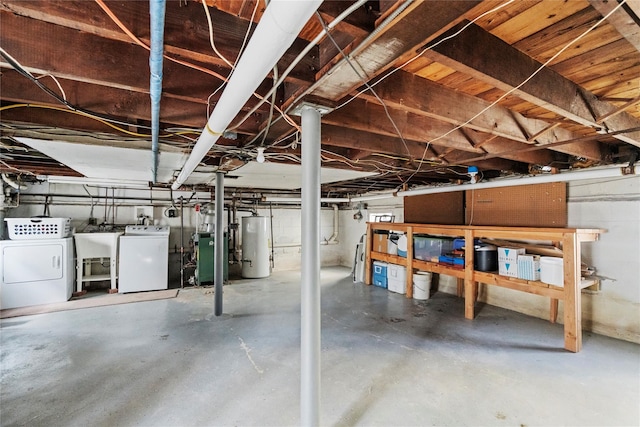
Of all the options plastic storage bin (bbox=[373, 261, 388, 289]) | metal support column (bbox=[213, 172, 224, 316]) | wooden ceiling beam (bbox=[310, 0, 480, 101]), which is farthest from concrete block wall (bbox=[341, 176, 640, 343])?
metal support column (bbox=[213, 172, 224, 316])

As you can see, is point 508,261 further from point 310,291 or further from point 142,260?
point 142,260

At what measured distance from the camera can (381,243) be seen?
5332 millimetres

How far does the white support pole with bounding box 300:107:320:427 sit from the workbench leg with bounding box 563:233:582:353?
2742 mm

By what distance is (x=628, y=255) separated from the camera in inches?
119

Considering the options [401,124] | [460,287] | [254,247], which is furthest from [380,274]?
[401,124]

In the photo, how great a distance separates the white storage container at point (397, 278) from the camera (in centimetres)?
483

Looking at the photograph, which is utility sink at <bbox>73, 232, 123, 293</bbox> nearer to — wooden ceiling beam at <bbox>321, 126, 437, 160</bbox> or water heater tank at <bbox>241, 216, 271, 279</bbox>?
water heater tank at <bbox>241, 216, 271, 279</bbox>

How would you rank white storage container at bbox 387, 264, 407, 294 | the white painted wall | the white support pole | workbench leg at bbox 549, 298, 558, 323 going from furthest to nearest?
1. the white painted wall
2. white storage container at bbox 387, 264, 407, 294
3. workbench leg at bbox 549, 298, 558, 323
4. the white support pole

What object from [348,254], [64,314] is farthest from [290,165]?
[348,254]

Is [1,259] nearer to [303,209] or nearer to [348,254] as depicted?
[303,209]

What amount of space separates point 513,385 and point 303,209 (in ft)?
7.11

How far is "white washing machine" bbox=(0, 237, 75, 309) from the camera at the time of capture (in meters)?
3.93

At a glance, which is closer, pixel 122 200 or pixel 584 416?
pixel 584 416

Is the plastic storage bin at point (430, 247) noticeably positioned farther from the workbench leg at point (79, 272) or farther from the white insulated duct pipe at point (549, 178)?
the workbench leg at point (79, 272)
